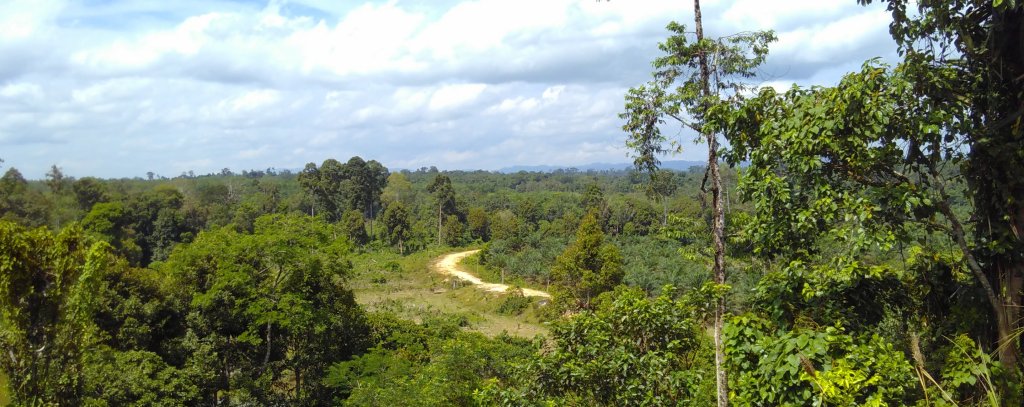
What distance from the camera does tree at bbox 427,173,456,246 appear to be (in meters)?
51.2

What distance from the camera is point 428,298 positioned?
3169cm

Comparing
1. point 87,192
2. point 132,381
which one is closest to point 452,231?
point 87,192

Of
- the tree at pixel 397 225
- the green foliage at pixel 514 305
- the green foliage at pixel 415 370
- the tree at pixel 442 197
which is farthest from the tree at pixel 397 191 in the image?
the green foliage at pixel 415 370

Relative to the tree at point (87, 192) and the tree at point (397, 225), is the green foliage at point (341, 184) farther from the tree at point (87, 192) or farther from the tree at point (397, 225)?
the tree at point (87, 192)

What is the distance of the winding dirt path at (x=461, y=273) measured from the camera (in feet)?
104

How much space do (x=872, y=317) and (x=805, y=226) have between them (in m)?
1.30

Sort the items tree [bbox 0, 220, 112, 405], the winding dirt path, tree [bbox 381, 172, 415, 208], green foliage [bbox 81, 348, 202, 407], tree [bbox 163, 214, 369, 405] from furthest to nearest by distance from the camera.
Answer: tree [bbox 381, 172, 415, 208] < the winding dirt path < tree [bbox 163, 214, 369, 405] < green foliage [bbox 81, 348, 202, 407] < tree [bbox 0, 220, 112, 405]

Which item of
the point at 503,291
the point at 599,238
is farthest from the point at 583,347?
the point at 503,291

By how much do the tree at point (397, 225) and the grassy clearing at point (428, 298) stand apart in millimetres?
4379

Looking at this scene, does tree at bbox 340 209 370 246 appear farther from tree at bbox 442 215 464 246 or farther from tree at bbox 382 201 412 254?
tree at bbox 442 215 464 246

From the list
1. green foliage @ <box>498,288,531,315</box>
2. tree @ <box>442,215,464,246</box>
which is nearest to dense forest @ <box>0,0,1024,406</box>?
green foliage @ <box>498,288,531,315</box>

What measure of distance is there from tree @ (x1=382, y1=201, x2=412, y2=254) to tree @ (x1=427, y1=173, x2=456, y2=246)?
435 centimetres

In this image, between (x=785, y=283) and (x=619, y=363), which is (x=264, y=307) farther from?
(x=785, y=283)

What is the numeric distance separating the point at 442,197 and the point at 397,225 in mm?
6531
